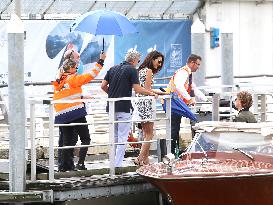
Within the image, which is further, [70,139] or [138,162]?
[138,162]

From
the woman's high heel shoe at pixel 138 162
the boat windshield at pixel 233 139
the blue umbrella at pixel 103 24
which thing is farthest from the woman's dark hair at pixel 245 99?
the blue umbrella at pixel 103 24

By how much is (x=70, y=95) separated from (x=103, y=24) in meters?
1.66

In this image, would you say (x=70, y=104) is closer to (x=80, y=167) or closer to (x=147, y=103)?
(x=80, y=167)

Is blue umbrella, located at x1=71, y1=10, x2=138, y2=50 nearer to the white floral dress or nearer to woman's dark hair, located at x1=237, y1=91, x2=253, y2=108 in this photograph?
the white floral dress

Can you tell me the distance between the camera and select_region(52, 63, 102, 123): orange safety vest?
42.9ft

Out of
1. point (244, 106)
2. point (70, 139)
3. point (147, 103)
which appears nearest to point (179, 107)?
point (147, 103)

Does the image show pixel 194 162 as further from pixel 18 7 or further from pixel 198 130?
pixel 18 7

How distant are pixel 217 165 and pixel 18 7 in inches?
136

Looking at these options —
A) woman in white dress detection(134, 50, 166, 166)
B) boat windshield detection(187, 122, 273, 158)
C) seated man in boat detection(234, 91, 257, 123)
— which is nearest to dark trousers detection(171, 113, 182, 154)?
woman in white dress detection(134, 50, 166, 166)

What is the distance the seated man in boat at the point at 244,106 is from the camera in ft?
45.4

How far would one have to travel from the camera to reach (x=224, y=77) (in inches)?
760

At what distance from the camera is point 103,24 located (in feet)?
47.1

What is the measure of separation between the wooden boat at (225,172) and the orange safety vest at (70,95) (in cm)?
132

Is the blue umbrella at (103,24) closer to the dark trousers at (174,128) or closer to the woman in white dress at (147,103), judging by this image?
the woman in white dress at (147,103)
